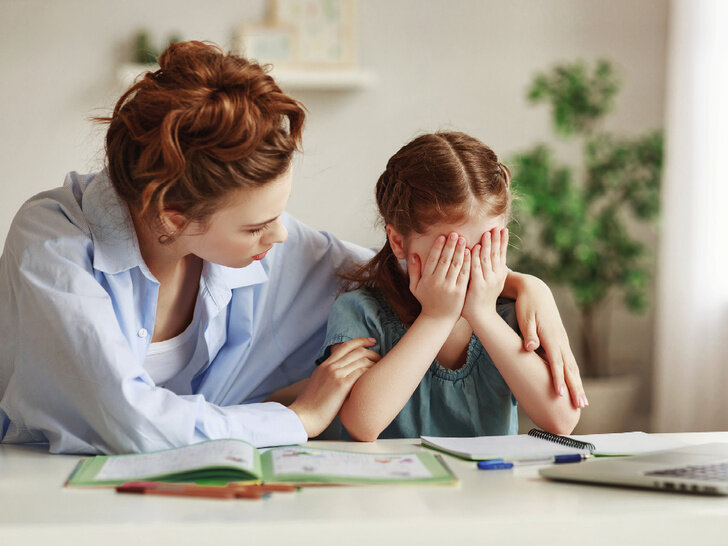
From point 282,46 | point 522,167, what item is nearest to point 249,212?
point 522,167

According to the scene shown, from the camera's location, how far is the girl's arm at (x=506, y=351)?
117cm

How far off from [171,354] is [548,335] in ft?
1.91

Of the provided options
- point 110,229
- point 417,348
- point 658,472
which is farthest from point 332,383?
point 658,472

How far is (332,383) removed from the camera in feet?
3.78

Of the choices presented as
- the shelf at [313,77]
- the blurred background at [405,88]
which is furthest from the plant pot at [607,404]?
the shelf at [313,77]

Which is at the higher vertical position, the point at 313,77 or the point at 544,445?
the point at 313,77

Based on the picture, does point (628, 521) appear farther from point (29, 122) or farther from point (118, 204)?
point (29, 122)

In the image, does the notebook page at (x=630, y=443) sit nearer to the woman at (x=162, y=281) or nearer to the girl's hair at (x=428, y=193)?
the woman at (x=162, y=281)

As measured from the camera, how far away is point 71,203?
1.11 meters

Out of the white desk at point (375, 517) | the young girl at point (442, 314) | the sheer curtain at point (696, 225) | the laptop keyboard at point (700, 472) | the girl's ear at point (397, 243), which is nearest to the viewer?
the white desk at point (375, 517)

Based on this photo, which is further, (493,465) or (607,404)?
(607,404)

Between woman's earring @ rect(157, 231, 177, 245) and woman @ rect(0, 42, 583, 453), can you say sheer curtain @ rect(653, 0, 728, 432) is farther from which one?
woman's earring @ rect(157, 231, 177, 245)

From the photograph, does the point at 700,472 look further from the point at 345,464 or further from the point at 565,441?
the point at 345,464

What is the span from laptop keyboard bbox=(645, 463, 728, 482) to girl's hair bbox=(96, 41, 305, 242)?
0.59 metres
